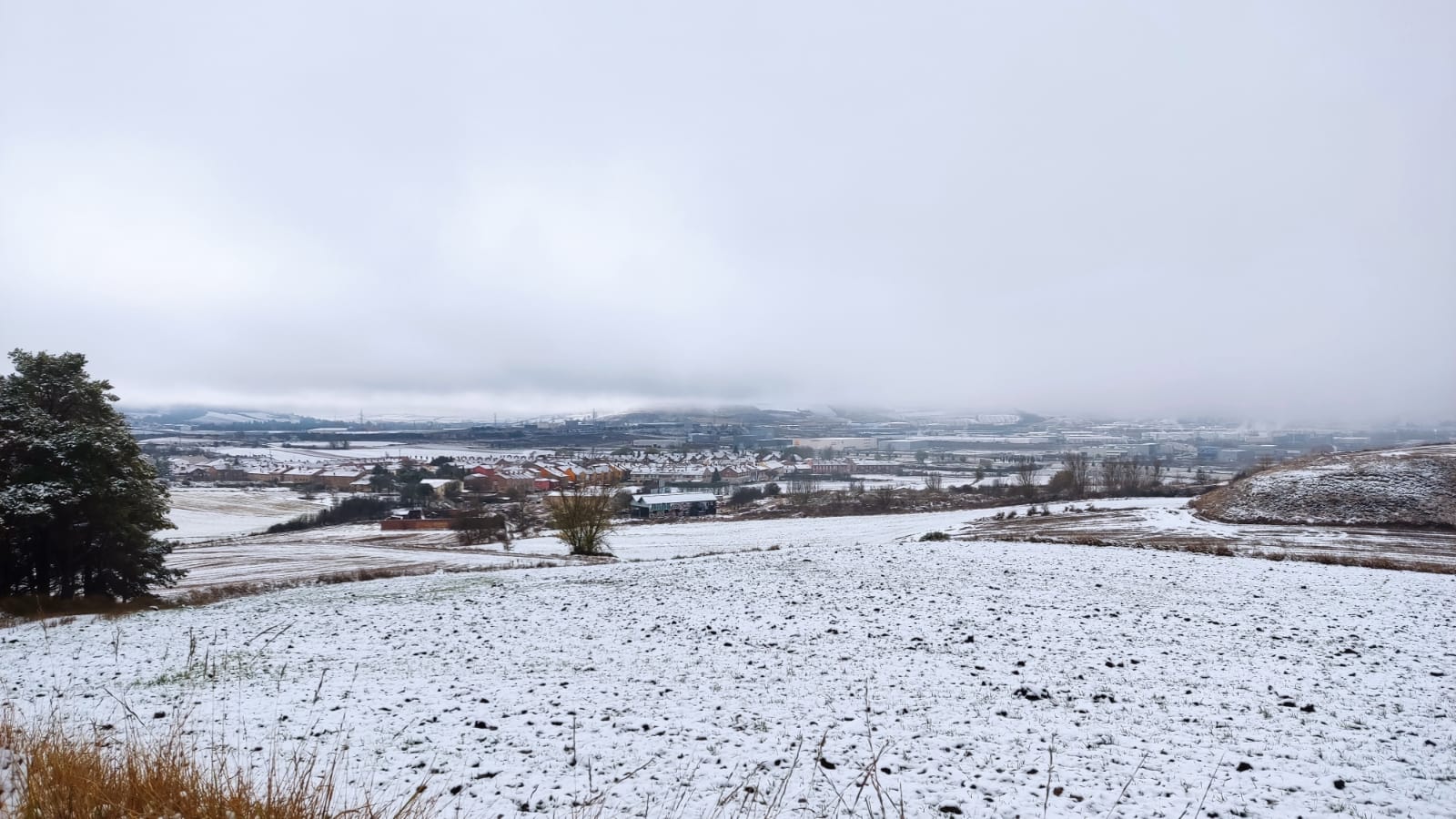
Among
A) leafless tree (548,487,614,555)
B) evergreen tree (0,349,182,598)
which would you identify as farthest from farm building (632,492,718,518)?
evergreen tree (0,349,182,598)

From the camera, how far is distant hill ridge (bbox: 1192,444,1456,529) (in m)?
41.7

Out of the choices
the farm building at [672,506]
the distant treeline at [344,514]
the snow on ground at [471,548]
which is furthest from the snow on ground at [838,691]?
the farm building at [672,506]

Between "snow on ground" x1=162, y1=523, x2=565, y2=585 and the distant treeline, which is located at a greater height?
"snow on ground" x1=162, y1=523, x2=565, y2=585

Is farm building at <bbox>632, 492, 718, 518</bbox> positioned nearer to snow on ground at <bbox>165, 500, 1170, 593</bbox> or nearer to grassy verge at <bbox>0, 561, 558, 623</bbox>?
snow on ground at <bbox>165, 500, 1170, 593</bbox>

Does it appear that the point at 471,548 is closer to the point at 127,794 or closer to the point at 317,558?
the point at 317,558

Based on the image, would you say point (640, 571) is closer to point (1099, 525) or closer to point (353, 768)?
point (353, 768)

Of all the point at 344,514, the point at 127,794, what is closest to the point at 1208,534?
the point at 127,794

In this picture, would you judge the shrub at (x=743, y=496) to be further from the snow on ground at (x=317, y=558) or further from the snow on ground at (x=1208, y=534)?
the snow on ground at (x=1208, y=534)

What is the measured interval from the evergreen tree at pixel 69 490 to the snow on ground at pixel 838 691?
604 cm

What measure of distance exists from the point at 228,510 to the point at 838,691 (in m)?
99.4

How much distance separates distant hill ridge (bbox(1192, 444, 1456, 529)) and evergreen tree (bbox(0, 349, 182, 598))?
2460 inches

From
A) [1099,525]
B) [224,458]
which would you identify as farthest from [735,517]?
[224,458]

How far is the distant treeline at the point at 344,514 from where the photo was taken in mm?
72188

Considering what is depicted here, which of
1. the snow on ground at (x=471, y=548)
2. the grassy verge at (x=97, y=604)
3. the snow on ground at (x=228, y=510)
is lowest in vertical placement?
the snow on ground at (x=228, y=510)
